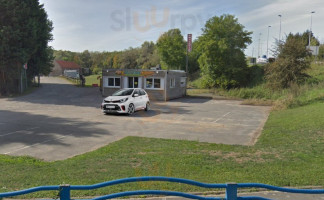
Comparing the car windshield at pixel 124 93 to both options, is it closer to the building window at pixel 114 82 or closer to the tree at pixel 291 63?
the building window at pixel 114 82

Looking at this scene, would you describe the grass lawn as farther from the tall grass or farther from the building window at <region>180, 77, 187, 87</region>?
the building window at <region>180, 77, 187, 87</region>

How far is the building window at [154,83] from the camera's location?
29.9 metres

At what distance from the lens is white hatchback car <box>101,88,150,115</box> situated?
1758 centimetres

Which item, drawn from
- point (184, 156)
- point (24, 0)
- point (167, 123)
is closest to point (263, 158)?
point (184, 156)

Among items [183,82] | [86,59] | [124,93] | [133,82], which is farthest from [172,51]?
[86,59]

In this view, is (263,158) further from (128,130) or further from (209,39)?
(209,39)

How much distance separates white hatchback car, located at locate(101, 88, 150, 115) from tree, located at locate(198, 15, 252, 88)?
22.7m

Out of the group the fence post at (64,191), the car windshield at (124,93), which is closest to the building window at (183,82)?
the car windshield at (124,93)

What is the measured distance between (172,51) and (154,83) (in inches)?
1234

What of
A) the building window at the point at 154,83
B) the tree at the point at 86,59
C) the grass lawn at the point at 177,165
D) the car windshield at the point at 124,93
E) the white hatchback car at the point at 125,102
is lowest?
the grass lawn at the point at 177,165

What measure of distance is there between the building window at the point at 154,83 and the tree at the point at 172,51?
30258 mm

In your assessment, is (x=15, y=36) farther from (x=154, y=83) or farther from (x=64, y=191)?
(x=64, y=191)

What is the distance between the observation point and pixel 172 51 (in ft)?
198

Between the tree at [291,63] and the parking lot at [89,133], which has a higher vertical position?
the tree at [291,63]
